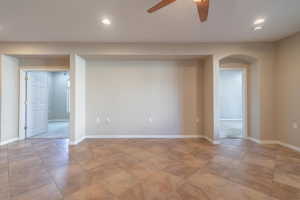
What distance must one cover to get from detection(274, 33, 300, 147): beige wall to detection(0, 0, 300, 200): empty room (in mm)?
25

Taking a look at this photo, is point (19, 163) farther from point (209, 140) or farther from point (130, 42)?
point (209, 140)

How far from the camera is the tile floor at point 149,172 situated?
1856 mm

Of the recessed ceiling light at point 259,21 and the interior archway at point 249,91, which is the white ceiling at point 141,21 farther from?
the interior archway at point 249,91

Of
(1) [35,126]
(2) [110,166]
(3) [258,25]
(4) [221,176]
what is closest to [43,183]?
(2) [110,166]

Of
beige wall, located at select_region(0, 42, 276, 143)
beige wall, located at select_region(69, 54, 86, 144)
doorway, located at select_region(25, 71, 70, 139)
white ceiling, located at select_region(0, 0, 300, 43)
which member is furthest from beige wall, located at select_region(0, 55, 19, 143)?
beige wall, located at select_region(69, 54, 86, 144)

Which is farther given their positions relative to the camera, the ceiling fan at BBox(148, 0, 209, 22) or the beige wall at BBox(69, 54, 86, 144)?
the beige wall at BBox(69, 54, 86, 144)

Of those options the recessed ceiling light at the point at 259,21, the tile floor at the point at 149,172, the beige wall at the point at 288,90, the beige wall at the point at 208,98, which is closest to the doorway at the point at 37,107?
the tile floor at the point at 149,172

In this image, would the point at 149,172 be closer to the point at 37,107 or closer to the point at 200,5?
the point at 200,5

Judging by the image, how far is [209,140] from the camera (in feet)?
13.5

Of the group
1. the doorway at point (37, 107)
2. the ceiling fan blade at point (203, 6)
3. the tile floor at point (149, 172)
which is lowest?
the tile floor at point (149, 172)

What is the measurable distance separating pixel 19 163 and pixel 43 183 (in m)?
1.11

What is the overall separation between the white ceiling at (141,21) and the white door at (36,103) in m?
1.45

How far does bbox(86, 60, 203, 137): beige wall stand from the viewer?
451 cm

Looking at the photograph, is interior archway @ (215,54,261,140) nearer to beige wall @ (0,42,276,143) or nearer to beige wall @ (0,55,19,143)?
beige wall @ (0,42,276,143)
